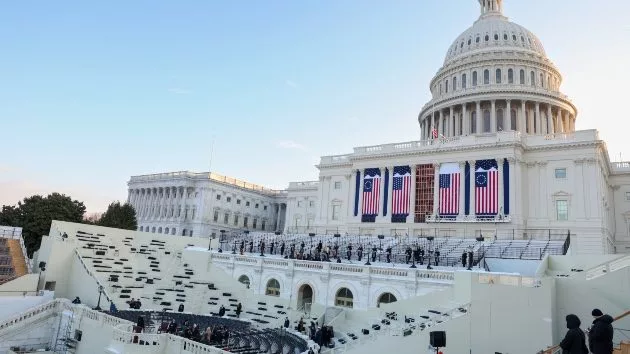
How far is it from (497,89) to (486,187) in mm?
25479

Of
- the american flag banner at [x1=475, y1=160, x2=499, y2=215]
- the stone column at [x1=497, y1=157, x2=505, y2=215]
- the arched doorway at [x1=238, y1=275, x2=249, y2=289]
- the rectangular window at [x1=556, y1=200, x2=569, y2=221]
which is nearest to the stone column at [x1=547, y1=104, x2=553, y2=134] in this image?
the rectangular window at [x1=556, y1=200, x2=569, y2=221]

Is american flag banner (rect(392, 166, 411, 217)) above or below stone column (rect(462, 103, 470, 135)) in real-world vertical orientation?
below

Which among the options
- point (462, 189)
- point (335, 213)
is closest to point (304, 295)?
point (462, 189)

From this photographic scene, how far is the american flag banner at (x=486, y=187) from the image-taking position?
174ft

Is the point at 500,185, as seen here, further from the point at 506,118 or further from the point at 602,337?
the point at 602,337

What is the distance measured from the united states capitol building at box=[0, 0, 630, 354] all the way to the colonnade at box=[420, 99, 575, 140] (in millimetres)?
311

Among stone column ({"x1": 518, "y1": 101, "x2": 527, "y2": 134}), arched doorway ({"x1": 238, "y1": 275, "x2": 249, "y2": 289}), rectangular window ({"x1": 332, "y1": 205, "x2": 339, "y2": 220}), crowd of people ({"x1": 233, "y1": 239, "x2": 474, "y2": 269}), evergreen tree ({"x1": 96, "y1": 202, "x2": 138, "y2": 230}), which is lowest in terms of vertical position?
arched doorway ({"x1": 238, "y1": 275, "x2": 249, "y2": 289})

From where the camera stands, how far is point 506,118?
2842 inches

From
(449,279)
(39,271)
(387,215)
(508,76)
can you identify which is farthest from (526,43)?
(39,271)

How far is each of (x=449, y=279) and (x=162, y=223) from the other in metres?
84.5

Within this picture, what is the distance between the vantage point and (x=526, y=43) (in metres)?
81.7

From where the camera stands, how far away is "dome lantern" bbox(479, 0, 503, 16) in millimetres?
92625

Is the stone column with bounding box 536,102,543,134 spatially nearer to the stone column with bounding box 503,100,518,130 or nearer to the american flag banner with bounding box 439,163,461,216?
the stone column with bounding box 503,100,518,130

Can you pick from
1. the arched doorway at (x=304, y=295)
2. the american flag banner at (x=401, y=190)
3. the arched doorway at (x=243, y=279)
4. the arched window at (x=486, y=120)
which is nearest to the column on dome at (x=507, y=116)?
the arched window at (x=486, y=120)
